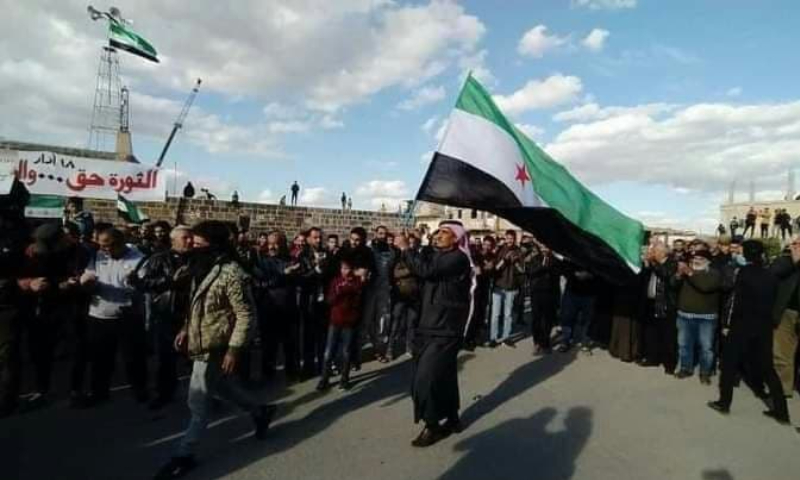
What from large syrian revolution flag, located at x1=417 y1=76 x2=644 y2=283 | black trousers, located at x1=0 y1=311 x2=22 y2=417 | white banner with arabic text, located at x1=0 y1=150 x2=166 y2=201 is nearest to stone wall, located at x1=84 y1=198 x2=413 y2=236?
white banner with arabic text, located at x1=0 y1=150 x2=166 y2=201

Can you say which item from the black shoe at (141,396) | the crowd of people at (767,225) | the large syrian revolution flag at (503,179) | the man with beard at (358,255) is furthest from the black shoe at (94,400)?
the crowd of people at (767,225)

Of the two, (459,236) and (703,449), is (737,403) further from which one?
(459,236)

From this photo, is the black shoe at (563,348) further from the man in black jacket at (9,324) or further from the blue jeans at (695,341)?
the man in black jacket at (9,324)

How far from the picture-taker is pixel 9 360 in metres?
4.72

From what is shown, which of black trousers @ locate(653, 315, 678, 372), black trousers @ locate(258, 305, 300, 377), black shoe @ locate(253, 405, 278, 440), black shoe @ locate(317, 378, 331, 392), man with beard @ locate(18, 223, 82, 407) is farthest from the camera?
black trousers @ locate(653, 315, 678, 372)

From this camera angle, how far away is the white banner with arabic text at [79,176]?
9.98m

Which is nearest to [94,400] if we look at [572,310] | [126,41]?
[572,310]

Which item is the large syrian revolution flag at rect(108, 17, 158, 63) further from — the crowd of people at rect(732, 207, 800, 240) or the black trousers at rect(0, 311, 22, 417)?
the crowd of people at rect(732, 207, 800, 240)

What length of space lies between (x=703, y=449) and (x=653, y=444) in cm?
39

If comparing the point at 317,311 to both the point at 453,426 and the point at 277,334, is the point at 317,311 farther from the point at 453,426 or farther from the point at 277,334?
the point at 453,426

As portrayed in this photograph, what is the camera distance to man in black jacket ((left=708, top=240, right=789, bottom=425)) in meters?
5.36

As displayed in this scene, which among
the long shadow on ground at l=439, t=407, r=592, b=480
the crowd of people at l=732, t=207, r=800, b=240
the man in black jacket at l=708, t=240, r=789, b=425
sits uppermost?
the crowd of people at l=732, t=207, r=800, b=240

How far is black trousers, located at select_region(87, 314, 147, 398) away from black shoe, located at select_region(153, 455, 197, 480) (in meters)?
1.90

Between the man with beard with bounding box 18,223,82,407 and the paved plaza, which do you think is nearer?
the paved plaza
